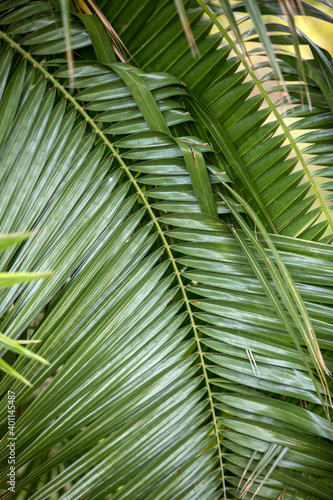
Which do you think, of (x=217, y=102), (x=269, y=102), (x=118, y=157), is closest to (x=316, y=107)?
(x=269, y=102)

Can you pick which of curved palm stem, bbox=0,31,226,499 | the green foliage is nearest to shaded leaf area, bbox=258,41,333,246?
the green foliage

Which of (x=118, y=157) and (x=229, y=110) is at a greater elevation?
(x=229, y=110)

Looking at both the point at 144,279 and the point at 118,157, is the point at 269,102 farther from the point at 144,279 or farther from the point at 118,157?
the point at 144,279

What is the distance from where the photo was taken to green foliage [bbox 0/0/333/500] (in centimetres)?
65

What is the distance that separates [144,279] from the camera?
677 mm

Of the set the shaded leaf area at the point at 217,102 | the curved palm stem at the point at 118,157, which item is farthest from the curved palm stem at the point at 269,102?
the curved palm stem at the point at 118,157

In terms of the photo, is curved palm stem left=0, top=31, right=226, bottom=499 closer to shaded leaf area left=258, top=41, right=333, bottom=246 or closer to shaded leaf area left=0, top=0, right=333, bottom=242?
shaded leaf area left=0, top=0, right=333, bottom=242

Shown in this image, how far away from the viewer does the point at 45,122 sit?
0.68 metres

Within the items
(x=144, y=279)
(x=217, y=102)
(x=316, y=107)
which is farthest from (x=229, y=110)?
(x=144, y=279)

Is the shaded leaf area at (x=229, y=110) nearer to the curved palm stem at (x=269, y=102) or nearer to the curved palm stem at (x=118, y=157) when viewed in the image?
the curved palm stem at (x=269, y=102)

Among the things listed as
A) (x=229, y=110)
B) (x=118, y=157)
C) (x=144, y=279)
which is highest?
(x=229, y=110)

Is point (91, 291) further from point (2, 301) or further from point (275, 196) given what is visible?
point (275, 196)

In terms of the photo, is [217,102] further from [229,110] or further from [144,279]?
[144,279]

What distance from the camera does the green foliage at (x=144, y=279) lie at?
2.14 feet
